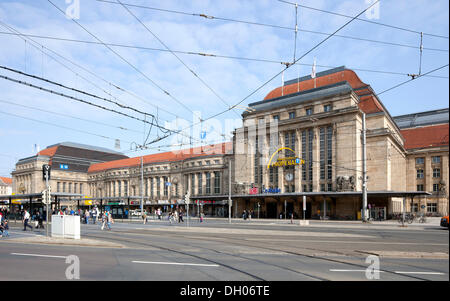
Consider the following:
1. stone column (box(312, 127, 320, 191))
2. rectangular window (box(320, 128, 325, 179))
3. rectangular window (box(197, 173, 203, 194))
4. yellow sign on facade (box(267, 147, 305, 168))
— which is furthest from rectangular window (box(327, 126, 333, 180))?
rectangular window (box(197, 173, 203, 194))

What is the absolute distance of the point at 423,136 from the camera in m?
72.2

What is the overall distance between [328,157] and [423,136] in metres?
29.0

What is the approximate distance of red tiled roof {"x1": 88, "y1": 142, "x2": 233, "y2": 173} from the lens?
83.7 metres

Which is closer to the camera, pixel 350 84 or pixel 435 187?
pixel 350 84

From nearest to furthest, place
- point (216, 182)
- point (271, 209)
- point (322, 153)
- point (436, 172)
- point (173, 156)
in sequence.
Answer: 1. point (322, 153)
2. point (271, 209)
3. point (436, 172)
4. point (216, 182)
5. point (173, 156)

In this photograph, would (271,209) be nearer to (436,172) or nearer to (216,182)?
(216,182)

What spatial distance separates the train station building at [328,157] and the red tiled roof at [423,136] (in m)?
0.22

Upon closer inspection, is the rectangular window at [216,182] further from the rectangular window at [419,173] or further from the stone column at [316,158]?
the rectangular window at [419,173]

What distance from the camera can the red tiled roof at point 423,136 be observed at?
63.5 metres

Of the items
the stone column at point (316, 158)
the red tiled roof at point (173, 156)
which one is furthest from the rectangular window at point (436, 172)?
the red tiled roof at point (173, 156)

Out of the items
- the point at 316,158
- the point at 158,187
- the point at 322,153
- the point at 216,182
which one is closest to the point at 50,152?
the point at 158,187

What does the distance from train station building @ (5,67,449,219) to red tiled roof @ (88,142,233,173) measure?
216 centimetres

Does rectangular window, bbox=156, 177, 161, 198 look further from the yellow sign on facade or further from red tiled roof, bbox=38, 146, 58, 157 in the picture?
the yellow sign on facade

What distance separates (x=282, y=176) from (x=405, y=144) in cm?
3329
